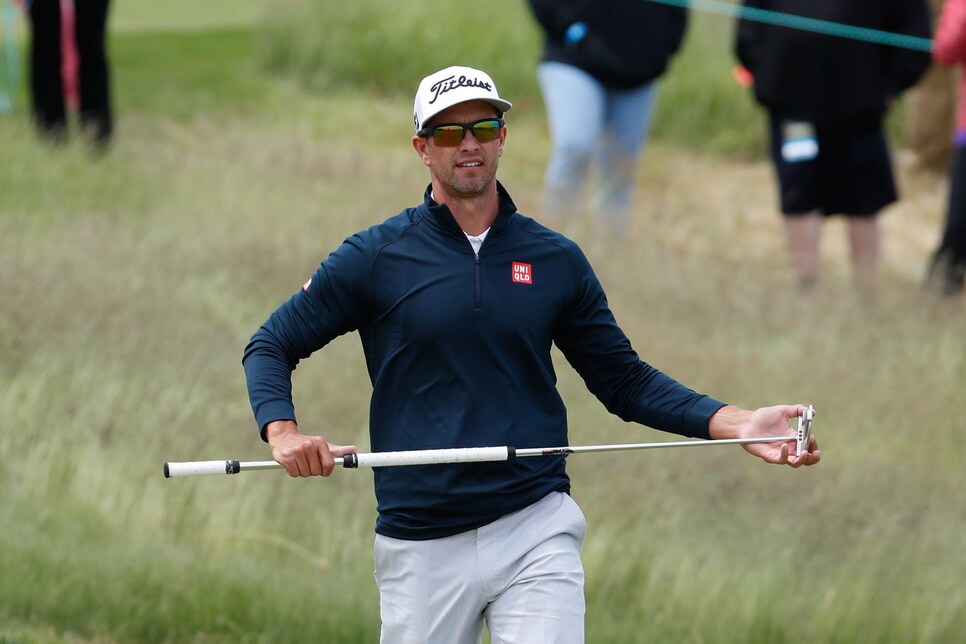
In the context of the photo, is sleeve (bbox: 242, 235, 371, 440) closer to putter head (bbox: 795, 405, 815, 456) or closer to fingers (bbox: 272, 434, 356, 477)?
fingers (bbox: 272, 434, 356, 477)

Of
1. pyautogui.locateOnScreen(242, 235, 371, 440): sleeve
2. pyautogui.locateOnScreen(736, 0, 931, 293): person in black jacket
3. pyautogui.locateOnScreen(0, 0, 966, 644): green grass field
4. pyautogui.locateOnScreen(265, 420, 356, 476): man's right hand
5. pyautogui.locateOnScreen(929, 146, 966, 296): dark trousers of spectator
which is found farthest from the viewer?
pyautogui.locateOnScreen(736, 0, 931, 293): person in black jacket

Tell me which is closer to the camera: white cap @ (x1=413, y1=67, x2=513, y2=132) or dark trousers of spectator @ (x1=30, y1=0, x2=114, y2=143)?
white cap @ (x1=413, y1=67, x2=513, y2=132)

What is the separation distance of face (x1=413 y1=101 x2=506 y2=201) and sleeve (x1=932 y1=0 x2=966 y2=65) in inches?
224

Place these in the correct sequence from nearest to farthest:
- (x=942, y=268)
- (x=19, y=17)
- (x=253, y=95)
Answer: (x=942, y=268), (x=253, y=95), (x=19, y=17)

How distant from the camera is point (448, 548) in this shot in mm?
4637

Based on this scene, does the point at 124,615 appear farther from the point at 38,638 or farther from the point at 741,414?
the point at 741,414

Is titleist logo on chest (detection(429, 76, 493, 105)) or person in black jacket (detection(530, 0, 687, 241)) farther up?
person in black jacket (detection(530, 0, 687, 241))

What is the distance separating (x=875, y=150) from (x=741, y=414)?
19.9 ft

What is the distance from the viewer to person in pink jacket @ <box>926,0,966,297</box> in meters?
9.63

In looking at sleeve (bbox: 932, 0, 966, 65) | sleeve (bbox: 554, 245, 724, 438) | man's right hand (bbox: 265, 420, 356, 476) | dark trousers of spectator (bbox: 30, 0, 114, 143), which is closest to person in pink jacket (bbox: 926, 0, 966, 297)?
sleeve (bbox: 932, 0, 966, 65)

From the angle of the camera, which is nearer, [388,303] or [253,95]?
[388,303]

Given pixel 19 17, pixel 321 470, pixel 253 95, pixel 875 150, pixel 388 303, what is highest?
pixel 19 17

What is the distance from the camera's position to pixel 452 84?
4598 millimetres

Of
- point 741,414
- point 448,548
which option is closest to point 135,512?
point 448,548
